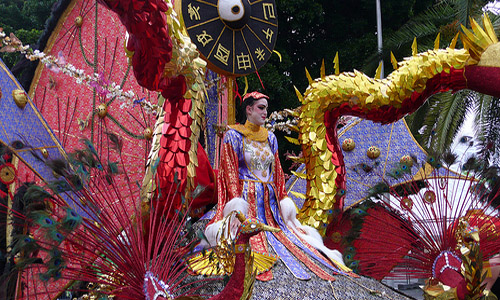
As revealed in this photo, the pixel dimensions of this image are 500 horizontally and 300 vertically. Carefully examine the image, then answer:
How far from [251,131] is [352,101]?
986 mm

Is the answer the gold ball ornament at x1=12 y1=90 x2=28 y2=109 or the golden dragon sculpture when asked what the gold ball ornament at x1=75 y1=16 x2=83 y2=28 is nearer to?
the gold ball ornament at x1=12 y1=90 x2=28 y2=109

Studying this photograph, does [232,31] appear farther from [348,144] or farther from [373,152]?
[373,152]

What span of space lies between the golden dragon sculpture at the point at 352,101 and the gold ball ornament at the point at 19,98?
2.40 meters

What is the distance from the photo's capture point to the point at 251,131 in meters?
4.82

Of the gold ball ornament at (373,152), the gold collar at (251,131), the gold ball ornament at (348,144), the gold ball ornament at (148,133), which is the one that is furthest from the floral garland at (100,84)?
the gold ball ornament at (373,152)

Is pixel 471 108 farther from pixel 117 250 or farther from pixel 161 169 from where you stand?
pixel 117 250

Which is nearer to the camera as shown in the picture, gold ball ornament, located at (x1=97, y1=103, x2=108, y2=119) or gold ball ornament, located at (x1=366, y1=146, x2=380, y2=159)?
gold ball ornament, located at (x1=97, y1=103, x2=108, y2=119)

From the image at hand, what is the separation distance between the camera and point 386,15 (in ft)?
43.8

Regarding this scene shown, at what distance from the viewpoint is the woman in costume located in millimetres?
4289

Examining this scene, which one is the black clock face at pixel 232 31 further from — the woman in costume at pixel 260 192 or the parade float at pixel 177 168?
the woman in costume at pixel 260 192

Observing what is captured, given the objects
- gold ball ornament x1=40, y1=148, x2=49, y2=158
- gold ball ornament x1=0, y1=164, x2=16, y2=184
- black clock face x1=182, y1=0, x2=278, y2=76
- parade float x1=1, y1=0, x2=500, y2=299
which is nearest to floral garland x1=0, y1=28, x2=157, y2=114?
parade float x1=1, y1=0, x2=500, y2=299

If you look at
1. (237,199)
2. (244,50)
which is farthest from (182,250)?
(244,50)

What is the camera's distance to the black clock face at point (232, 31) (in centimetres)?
470

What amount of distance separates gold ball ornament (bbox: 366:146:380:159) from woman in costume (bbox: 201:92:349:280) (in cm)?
203
